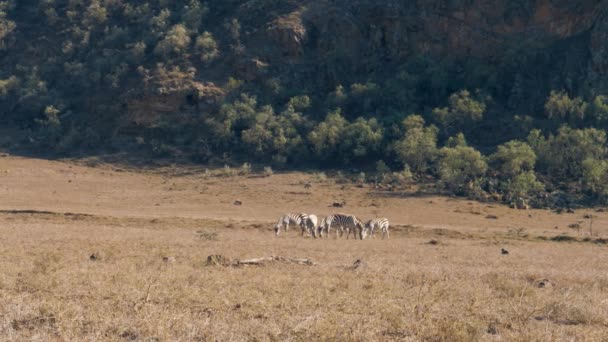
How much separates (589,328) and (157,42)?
4806 cm

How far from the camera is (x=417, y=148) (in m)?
38.0

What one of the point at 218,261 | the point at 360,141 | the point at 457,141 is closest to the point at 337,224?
the point at 218,261

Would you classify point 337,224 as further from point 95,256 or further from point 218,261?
point 95,256

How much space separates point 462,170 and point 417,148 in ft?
11.4

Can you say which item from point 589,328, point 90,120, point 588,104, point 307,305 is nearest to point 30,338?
point 307,305

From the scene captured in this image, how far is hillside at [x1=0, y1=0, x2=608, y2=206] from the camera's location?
39531 mm

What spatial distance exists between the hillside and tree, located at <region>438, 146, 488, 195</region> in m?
0.09

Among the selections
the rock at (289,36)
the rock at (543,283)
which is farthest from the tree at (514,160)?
the rock at (543,283)

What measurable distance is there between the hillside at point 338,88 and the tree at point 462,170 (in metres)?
0.09

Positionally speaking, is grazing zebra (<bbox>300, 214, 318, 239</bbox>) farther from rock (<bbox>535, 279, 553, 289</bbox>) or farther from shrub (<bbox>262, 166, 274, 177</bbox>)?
shrub (<bbox>262, 166, 274, 177</bbox>)

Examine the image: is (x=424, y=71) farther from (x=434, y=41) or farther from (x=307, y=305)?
(x=307, y=305)

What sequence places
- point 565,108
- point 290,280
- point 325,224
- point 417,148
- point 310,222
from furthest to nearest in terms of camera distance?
point 565,108, point 417,148, point 325,224, point 310,222, point 290,280

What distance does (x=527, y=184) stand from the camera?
109ft

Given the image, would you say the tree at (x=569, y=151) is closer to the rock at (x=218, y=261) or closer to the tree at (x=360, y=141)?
the tree at (x=360, y=141)
